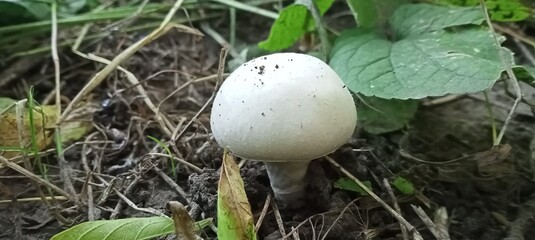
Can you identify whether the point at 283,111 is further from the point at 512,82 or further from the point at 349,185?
the point at 512,82

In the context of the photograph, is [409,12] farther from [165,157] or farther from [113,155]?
[113,155]

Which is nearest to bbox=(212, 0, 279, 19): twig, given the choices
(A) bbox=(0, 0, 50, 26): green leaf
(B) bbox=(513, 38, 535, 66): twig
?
(A) bbox=(0, 0, 50, 26): green leaf

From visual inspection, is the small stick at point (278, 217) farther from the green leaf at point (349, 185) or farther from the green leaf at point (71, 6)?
the green leaf at point (71, 6)

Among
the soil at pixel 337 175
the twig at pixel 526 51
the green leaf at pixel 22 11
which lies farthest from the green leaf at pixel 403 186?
the green leaf at pixel 22 11

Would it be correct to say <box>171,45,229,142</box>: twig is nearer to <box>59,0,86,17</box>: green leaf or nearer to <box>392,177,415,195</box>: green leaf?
<box>392,177,415,195</box>: green leaf

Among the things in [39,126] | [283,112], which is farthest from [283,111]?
[39,126]

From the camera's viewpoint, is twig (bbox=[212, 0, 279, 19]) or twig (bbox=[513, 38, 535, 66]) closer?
twig (bbox=[513, 38, 535, 66])
